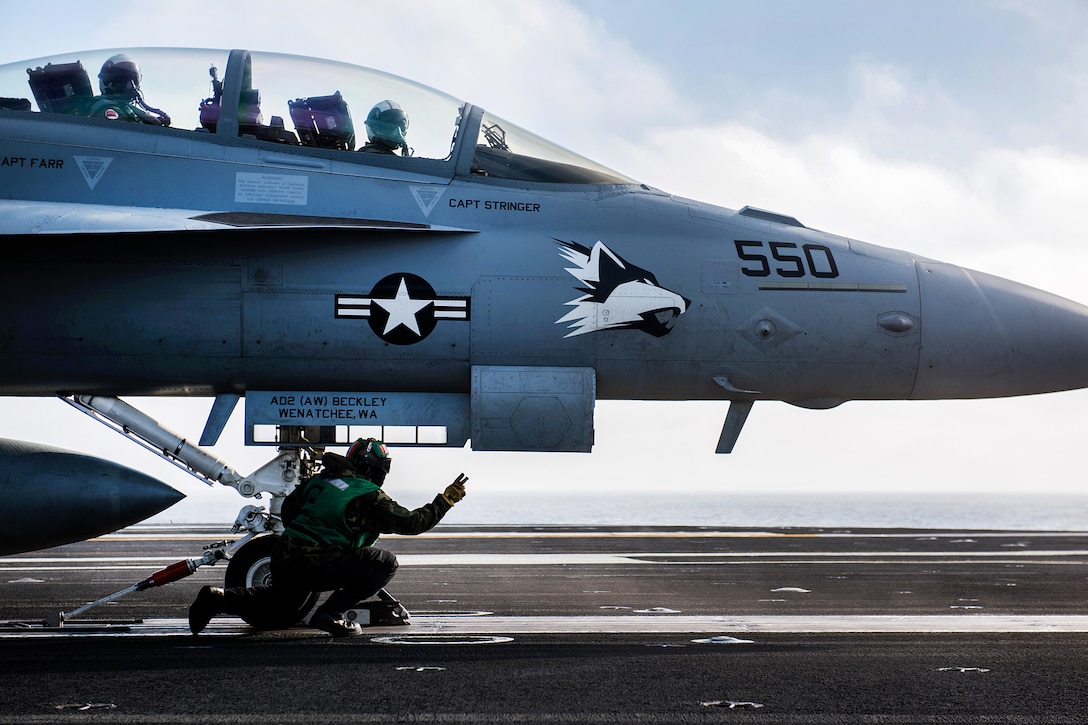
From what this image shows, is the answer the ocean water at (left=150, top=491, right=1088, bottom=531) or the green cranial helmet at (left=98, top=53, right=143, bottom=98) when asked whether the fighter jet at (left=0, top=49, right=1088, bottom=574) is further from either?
the ocean water at (left=150, top=491, right=1088, bottom=531)

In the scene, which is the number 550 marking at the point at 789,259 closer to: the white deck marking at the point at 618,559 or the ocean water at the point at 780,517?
the white deck marking at the point at 618,559

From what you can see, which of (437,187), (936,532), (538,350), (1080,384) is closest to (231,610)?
(538,350)

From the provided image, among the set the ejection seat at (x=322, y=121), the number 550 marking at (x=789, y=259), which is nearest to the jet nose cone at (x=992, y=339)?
the number 550 marking at (x=789, y=259)

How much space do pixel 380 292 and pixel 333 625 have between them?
8.06 ft

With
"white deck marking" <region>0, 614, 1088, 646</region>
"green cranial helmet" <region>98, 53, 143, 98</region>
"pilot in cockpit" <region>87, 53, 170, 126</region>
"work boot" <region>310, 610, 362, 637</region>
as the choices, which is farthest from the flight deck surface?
"green cranial helmet" <region>98, 53, 143, 98</region>

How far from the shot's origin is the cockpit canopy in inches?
336

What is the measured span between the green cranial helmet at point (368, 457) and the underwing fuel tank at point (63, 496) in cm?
161

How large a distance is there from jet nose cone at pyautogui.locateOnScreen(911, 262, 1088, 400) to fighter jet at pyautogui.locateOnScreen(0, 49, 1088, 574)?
0.02 m

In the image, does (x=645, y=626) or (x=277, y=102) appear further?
(x=277, y=102)

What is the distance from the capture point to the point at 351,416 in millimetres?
8375

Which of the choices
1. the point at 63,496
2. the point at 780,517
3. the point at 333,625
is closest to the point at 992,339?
the point at 333,625

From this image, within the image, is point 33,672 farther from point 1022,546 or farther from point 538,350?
point 1022,546

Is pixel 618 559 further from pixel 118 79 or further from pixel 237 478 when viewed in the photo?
pixel 118 79

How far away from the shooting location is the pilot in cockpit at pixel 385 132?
8.68 meters
